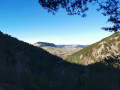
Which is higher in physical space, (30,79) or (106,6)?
(106,6)

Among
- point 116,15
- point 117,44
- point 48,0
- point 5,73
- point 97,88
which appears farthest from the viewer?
point 117,44

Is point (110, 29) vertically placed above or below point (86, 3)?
below

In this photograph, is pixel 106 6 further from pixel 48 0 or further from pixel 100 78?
pixel 100 78

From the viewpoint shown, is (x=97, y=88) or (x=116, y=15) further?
(x=116, y=15)

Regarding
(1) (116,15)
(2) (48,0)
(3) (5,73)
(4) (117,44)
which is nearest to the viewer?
(2) (48,0)

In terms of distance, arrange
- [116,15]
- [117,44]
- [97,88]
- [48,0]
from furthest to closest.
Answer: [117,44] → [116,15] → [48,0] → [97,88]

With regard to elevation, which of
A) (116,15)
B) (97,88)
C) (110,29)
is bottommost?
(97,88)

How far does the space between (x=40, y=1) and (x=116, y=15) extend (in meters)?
4.62

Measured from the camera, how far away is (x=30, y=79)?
9125 mm

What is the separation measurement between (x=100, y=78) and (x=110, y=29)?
10.4 ft

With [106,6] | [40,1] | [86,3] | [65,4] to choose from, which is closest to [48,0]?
[40,1]

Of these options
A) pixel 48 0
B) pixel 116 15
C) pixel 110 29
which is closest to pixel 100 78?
pixel 110 29

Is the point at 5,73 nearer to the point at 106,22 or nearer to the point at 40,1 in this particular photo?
the point at 40,1

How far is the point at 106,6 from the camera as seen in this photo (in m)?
9.07
